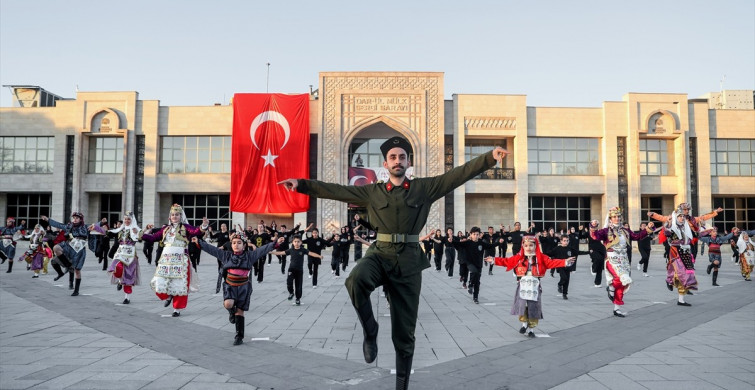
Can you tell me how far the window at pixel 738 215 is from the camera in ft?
120

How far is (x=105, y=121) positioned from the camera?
1372 inches

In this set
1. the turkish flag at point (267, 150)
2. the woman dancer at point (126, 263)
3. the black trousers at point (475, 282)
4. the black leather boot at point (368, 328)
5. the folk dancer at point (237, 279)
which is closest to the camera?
the black leather boot at point (368, 328)

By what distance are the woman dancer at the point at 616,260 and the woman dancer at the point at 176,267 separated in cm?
801

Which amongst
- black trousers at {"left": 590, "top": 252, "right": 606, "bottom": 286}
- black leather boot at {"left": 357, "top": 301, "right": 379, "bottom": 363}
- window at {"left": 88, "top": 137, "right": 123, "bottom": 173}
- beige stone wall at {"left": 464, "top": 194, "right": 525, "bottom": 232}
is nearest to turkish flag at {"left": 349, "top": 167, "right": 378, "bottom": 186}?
beige stone wall at {"left": 464, "top": 194, "right": 525, "bottom": 232}

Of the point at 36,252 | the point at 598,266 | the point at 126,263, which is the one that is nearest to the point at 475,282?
the point at 598,266

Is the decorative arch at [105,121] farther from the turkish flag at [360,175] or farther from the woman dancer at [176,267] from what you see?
the woman dancer at [176,267]

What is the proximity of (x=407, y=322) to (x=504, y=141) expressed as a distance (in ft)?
110

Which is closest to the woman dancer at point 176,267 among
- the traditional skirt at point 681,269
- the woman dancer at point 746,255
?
the traditional skirt at point 681,269

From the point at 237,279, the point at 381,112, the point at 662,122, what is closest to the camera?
the point at 237,279

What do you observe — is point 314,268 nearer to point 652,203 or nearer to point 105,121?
point 105,121

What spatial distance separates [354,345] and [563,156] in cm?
3174

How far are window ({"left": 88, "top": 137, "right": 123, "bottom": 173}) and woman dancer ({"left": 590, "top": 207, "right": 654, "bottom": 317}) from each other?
3359cm

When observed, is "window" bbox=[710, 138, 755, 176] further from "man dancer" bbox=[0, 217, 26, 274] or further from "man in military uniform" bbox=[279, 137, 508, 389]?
"man dancer" bbox=[0, 217, 26, 274]

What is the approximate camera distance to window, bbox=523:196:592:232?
36.2 m
